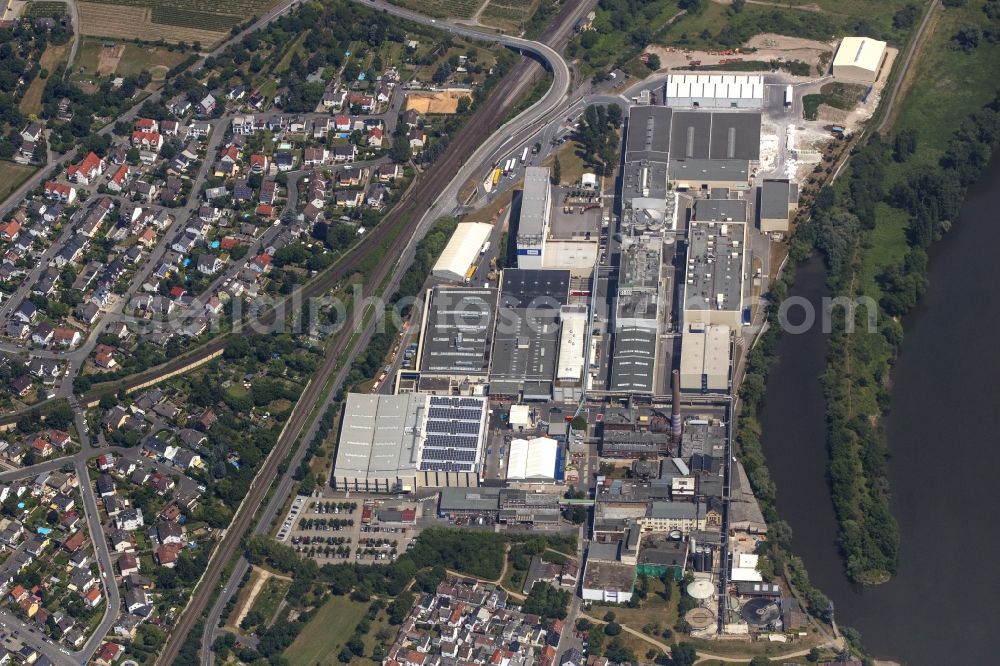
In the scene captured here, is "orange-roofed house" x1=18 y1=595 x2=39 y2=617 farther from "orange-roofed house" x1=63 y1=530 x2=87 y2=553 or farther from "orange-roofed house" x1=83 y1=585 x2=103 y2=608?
"orange-roofed house" x1=63 y1=530 x2=87 y2=553

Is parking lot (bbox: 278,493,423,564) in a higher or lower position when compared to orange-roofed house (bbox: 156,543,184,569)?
higher

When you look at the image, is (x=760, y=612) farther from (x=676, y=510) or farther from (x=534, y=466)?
(x=534, y=466)

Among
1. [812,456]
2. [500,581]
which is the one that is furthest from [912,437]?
[500,581]

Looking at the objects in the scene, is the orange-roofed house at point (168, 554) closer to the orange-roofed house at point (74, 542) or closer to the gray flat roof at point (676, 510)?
the orange-roofed house at point (74, 542)

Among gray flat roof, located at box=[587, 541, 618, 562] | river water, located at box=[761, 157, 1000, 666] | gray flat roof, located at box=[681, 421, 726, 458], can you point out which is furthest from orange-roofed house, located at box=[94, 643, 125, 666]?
river water, located at box=[761, 157, 1000, 666]

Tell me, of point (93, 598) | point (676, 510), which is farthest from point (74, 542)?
point (676, 510)

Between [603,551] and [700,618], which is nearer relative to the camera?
[700,618]

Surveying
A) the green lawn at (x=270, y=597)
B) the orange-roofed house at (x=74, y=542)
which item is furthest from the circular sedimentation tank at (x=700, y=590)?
the orange-roofed house at (x=74, y=542)

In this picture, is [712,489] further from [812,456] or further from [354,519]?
[354,519]
